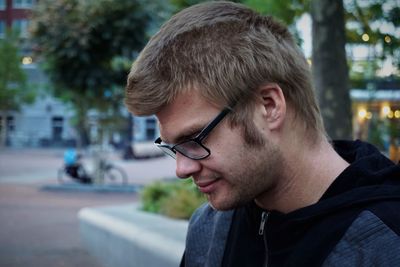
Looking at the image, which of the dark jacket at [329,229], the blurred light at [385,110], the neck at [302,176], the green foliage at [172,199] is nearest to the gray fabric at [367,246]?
the dark jacket at [329,229]

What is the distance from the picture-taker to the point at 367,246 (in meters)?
1.21

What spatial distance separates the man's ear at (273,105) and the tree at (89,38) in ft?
35.6

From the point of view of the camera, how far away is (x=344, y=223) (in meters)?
1.28

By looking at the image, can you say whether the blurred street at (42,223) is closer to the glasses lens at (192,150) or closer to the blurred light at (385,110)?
the blurred light at (385,110)

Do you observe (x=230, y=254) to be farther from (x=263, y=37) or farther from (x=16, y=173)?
(x=16, y=173)

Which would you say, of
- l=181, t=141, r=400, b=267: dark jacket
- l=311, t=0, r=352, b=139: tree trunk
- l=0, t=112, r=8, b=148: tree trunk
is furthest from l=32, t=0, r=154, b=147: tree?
l=0, t=112, r=8, b=148: tree trunk

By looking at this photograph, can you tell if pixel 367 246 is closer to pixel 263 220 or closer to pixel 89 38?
pixel 263 220

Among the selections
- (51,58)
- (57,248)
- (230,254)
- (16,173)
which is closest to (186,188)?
(57,248)

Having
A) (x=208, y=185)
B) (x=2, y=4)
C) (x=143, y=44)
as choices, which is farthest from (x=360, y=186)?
(x=2, y=4)

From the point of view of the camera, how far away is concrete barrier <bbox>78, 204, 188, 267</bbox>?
4.78m

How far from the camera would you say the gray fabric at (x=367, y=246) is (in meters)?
1.18

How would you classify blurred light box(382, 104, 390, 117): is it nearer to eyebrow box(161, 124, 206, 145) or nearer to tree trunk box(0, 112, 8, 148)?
eyebrow box(161, 124, 206, 145)

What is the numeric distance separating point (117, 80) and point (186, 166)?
40.5 feet

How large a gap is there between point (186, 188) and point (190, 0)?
317 centimetres
